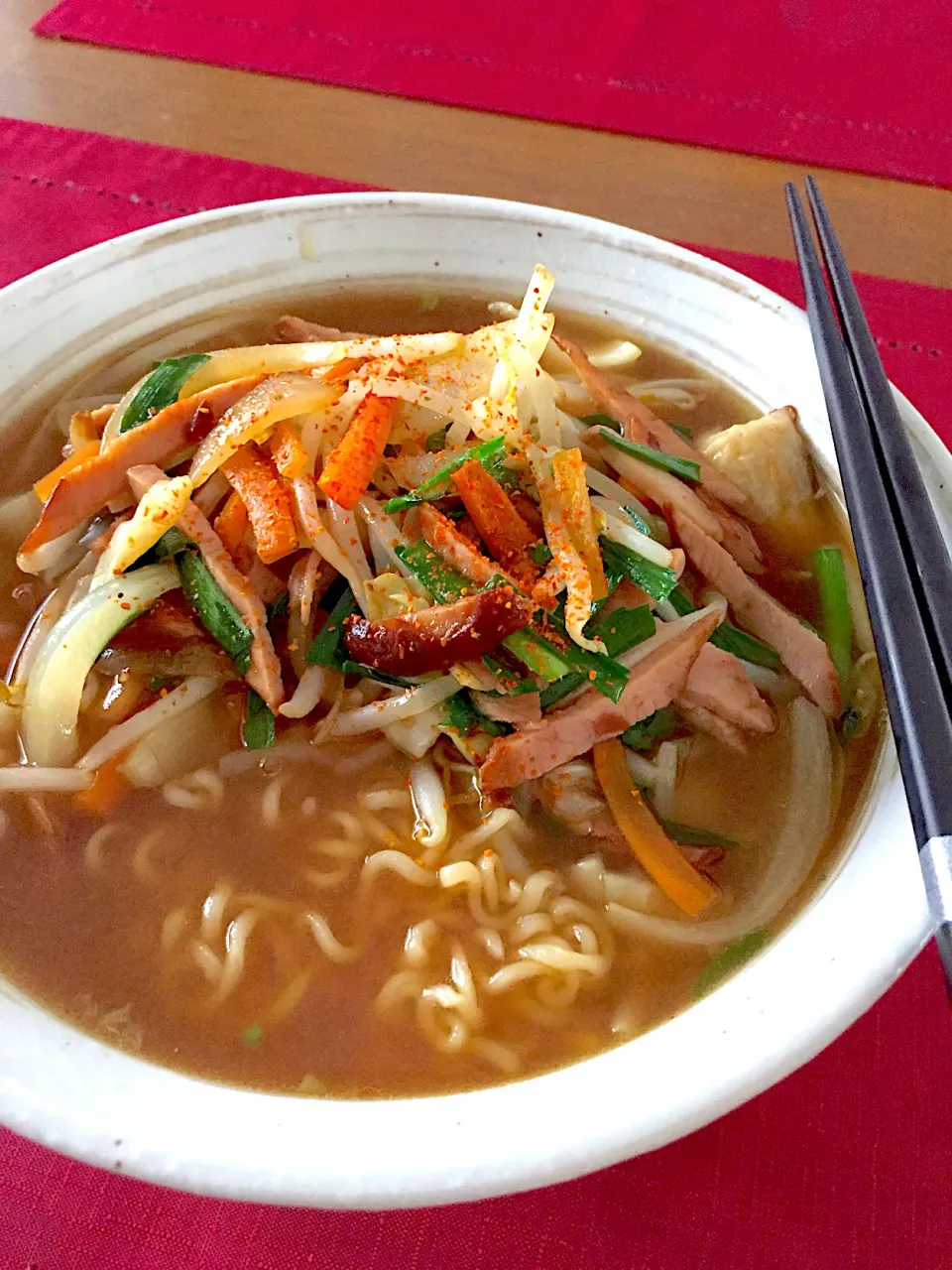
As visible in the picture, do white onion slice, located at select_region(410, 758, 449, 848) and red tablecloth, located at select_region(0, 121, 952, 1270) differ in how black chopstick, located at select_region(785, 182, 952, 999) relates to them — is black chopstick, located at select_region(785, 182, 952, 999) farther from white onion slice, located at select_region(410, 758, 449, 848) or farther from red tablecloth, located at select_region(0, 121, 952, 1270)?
white onion slice, located at select_region(410, 758, 449, 848)

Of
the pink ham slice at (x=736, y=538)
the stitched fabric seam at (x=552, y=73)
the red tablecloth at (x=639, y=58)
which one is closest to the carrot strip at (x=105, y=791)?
the pink ham slice at (x=736, y=538)

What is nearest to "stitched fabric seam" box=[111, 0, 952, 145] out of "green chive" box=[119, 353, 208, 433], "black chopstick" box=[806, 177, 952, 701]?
"black chopstick" box=[806, 177, 952, 701]

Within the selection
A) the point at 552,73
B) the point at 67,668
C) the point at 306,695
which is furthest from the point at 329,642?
the point at 552,73

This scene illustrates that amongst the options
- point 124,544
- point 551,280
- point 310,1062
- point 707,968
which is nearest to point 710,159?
point 551,280

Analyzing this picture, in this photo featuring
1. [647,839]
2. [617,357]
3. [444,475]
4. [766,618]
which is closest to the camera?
[647,839]

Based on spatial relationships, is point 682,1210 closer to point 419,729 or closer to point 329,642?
point 419,729
